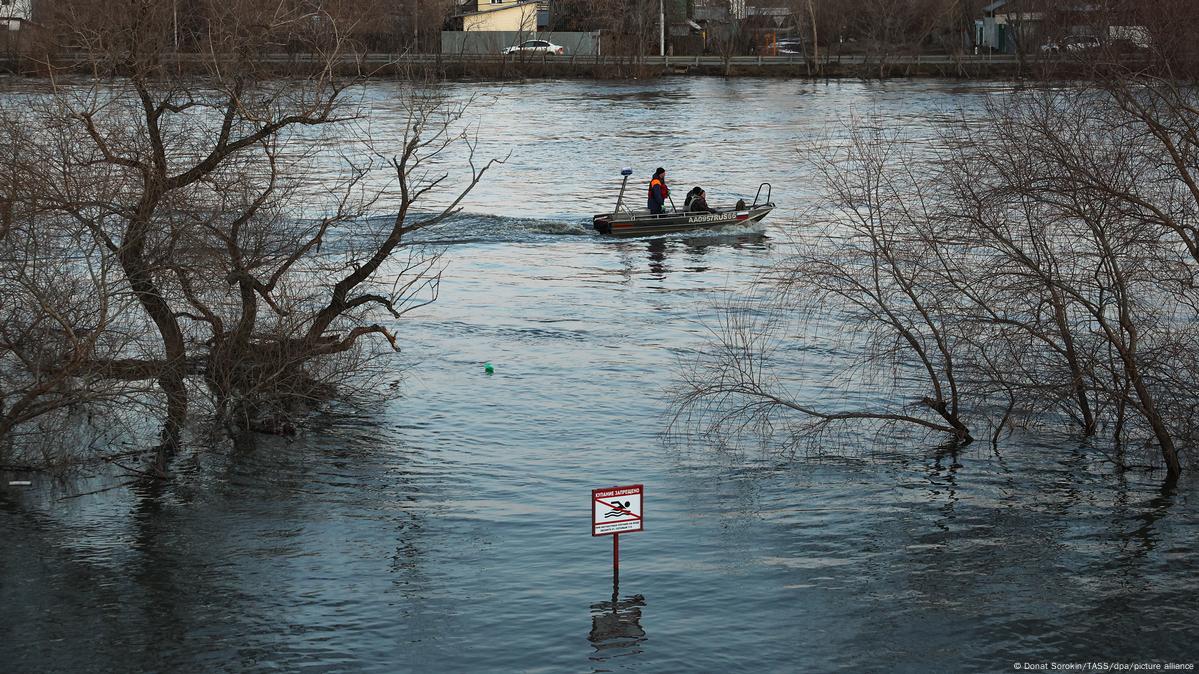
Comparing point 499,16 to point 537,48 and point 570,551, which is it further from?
point 570,551

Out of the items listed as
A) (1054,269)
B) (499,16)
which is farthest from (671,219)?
(499,16)

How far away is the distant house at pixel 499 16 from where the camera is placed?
319 ft

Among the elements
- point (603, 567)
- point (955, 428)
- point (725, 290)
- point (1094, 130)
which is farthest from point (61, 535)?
point (725, 290)

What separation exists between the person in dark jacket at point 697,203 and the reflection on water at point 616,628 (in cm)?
2370

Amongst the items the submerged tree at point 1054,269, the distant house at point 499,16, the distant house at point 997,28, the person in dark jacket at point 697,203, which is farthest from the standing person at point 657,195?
the distant house at point 499,16

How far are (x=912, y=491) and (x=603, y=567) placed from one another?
5.03 m

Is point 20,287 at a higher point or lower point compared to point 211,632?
higher

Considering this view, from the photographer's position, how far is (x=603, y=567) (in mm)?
15547

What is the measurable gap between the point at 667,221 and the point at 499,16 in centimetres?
6535

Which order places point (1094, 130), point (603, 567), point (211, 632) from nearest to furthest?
point (211, 632)
point (603, 567)
point (1094, 130)

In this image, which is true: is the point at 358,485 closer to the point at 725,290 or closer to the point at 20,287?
the point at 20,287

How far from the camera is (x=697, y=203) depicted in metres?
37.5

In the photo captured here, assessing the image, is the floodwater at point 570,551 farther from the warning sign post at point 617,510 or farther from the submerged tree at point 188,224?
the submerged tree at point 188,224

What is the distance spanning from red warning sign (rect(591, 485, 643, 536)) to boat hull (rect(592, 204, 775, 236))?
24.1m
